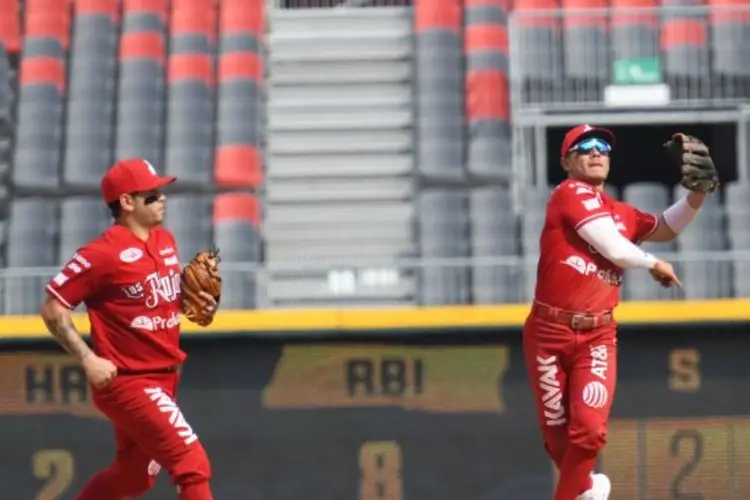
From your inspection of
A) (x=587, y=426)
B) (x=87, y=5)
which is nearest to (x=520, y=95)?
(x=87, y=5)

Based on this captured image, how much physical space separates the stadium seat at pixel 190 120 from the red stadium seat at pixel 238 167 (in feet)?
0.28

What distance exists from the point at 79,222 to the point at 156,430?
529 cm

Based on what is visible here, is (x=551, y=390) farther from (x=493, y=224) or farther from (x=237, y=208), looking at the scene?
(x=237, y=208)

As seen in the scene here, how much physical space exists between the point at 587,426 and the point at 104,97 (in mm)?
6886

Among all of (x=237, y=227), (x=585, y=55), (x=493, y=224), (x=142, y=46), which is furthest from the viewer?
(x=142, y=46)

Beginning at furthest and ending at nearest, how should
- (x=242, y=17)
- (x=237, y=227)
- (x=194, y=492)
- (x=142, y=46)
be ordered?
(x=242, y=17) < (x=142, y=46) < (x=237, y=227) < (x=194, y=492)

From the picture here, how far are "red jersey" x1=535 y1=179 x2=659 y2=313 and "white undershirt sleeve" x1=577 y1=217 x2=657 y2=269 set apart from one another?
68 mm

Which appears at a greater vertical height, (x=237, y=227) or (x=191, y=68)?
(x=191, y=68)

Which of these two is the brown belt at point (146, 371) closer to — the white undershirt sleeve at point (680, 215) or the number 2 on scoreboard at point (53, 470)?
the number 2 on scoreboard at point (53, 470)

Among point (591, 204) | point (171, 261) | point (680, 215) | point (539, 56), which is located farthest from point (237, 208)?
point (591, 204)

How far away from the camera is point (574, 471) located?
15.8 ft

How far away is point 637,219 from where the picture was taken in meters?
5.16

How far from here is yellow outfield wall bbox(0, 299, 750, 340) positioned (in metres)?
6.05

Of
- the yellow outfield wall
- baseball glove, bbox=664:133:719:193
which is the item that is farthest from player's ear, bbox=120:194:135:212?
baseball glove, bbox=664:133:719:193
